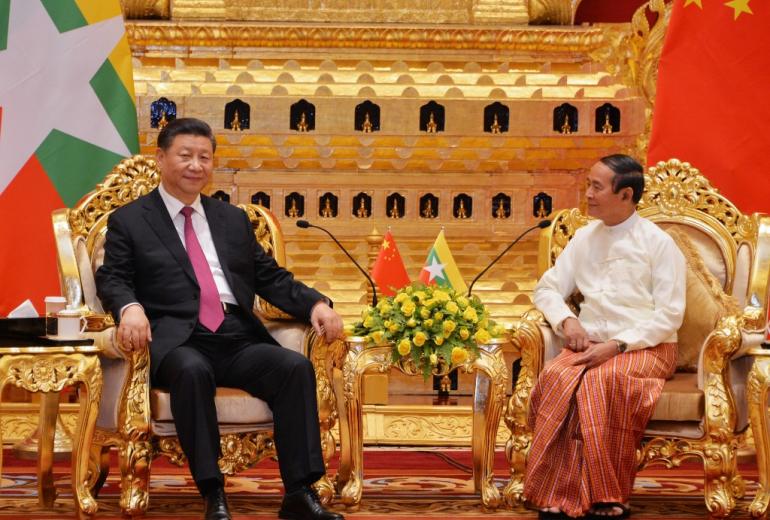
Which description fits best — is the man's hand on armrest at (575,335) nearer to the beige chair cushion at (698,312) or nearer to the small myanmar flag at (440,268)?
the beige chair cushion at (698,312)

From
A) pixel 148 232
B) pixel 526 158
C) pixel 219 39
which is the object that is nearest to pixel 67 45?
pixel 148 232

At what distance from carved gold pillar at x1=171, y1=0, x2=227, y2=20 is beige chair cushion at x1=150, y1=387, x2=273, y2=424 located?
368 centimetres

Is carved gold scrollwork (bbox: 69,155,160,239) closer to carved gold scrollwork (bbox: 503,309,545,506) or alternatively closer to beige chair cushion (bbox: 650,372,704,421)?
carved gold scrollwork (bbox: 503,309,545,506)

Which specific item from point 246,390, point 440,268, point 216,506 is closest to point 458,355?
point 246,390

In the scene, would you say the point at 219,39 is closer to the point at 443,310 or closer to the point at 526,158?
the point at 526,158

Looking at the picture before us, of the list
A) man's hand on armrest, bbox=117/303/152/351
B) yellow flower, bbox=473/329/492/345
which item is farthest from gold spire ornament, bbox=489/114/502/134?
man's hand on armrest, bbox=117/303/152/351

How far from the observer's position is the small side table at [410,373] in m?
4.45

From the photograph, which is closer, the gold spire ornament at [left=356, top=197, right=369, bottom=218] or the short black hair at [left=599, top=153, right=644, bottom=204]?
the short black hair at [left=599, top=153, right=644, bottom=204]

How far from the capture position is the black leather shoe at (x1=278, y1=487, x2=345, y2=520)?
4035 millimetres

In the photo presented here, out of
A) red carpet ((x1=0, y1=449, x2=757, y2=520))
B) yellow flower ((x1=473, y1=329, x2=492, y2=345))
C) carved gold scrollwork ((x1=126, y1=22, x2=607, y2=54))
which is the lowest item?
red carpet ((x1=0, y1=449, x2=757, y2=520))

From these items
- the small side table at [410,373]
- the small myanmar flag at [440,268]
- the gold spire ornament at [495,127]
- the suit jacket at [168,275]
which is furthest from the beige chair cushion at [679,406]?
the gold spire ornament at [495,127]

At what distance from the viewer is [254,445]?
428 centimetres

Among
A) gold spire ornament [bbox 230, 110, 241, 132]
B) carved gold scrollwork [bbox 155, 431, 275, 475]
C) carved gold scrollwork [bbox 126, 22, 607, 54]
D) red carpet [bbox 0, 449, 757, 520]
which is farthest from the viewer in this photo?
carved gold scrollwork [bbox 126, 22, 607, 54]

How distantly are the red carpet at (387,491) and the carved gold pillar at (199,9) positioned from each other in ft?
9.88
